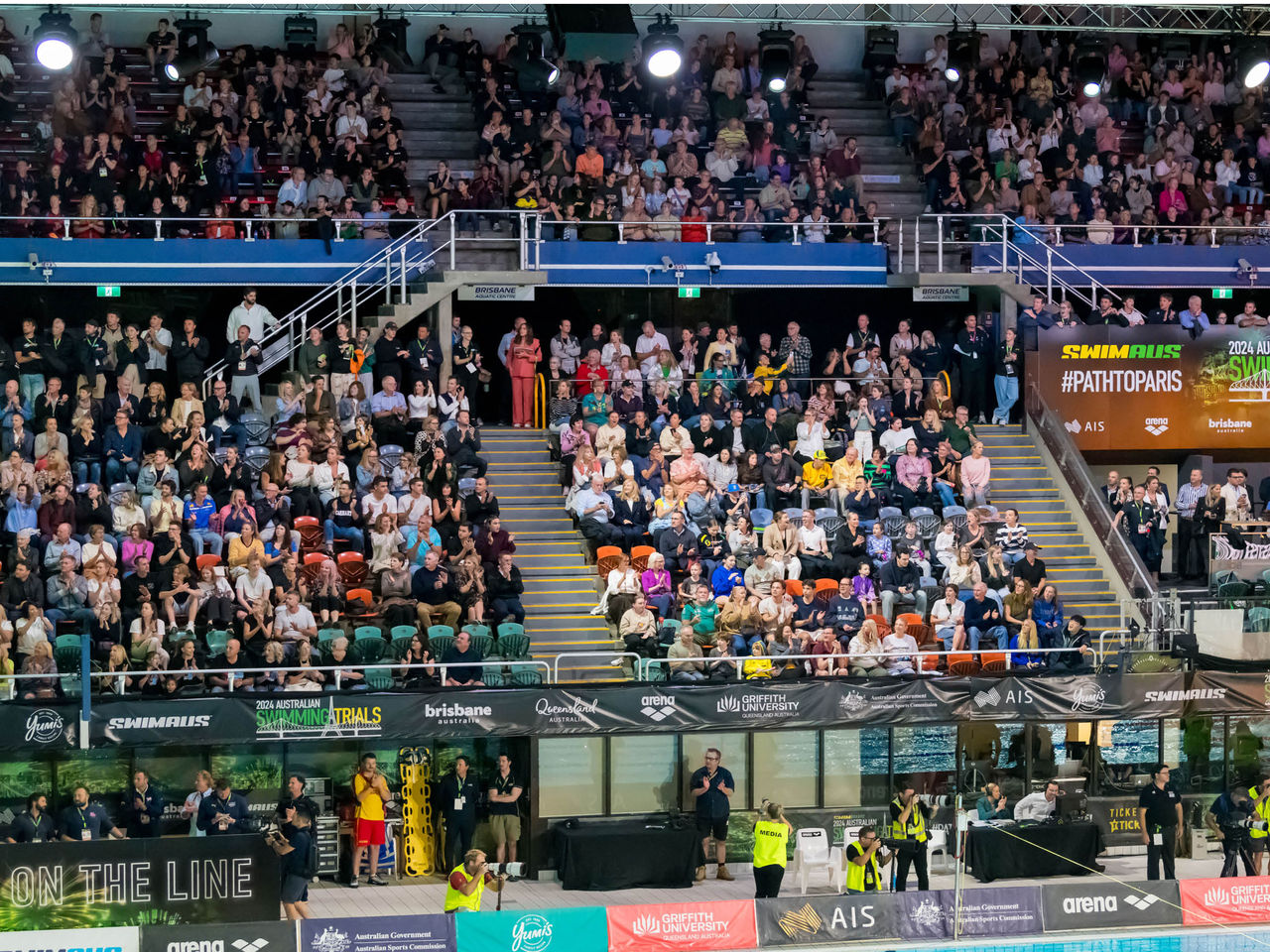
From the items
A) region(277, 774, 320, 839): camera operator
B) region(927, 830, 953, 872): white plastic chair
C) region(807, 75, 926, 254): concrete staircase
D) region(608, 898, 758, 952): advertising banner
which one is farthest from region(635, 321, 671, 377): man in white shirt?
region(608, 898, 758, 952): advertising banner

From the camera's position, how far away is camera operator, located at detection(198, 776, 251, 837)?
19672 millimetres

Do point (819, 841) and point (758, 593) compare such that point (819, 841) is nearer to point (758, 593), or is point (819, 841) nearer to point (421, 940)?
point (758, 593)

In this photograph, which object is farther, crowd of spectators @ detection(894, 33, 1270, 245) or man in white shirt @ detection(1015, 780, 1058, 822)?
crowd of spectators @ detection(894, 33, 1270, 245)

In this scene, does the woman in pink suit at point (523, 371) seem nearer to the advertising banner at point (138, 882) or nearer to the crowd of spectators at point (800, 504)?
the crowd of spectators at point (800, 504)

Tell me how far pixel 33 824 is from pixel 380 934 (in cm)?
453

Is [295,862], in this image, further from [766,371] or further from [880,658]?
[766,371]

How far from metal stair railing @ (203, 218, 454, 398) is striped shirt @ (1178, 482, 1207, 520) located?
38.0 ft

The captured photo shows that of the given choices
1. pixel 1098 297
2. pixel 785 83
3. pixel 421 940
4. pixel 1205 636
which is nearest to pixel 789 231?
pixel 785 83

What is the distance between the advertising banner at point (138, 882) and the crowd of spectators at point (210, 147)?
1184 centimetres

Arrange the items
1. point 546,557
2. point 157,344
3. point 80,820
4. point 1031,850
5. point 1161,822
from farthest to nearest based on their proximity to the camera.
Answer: point 157,344
point 546,557
point 1031,850
point 1161,822
point 80,820

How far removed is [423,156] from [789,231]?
6157mm

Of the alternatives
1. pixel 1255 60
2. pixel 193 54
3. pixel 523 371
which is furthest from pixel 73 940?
pixel 1255 60

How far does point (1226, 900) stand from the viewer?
1917 centimetres

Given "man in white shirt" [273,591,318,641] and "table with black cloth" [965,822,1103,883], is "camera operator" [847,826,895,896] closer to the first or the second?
"table with black cloth" [965,822,1103,883]
